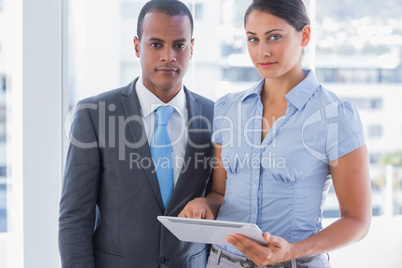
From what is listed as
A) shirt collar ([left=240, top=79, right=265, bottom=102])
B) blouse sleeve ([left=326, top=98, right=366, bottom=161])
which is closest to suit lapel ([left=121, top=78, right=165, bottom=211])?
shirt collar ([left=240, top=79, right=265, bottom=102])

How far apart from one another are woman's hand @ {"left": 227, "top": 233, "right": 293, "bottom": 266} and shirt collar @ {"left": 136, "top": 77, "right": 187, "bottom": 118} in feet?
2.03

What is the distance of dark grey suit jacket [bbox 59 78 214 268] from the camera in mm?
1565

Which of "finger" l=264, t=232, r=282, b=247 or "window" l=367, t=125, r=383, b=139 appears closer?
"finger" l=264, t=232, r=282, b=247

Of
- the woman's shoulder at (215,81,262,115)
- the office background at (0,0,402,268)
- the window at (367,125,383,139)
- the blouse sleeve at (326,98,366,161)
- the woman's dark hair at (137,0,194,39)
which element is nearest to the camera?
the blouse sleeve at (326,98,366,161)

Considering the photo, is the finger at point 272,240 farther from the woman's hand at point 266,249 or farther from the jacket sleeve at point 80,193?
the jacket sleeve at point 80,193

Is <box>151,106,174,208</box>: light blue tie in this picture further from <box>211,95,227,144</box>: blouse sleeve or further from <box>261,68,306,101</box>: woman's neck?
<box>261,68,306,101</box>: woman's neck

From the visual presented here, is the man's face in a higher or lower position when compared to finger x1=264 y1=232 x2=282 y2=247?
higher

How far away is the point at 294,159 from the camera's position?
4.49 ft

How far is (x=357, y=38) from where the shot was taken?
8594mm

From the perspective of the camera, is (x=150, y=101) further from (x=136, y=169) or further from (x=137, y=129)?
(x=136, y=169)

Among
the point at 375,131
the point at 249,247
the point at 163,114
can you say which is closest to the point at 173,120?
the point at 163,114

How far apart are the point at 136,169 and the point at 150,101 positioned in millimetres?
281

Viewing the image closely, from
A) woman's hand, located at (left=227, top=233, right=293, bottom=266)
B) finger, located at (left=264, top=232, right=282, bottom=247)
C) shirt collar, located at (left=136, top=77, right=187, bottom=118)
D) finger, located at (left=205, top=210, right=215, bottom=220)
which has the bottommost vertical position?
woman's hand, located at (left=227, top=233, right=293, bottom=266)

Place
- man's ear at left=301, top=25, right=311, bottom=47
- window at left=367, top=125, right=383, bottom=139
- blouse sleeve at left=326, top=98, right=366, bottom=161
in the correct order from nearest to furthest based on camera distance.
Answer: blouse sleeve at left=326, top=98, right=366, bottom=161
man's ear at left=301, top=25, right=311, bottom=47
window at left=367, top=125, right=383, bottom=139
